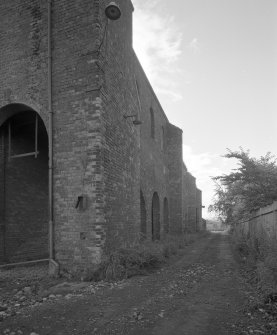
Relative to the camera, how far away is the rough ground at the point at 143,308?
443 cm

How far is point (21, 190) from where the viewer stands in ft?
33.5

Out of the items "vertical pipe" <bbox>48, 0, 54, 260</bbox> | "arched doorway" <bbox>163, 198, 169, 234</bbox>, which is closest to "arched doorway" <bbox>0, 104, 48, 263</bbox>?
"vertical pipe" <bbox>48, 0, 54, 260</bbox>

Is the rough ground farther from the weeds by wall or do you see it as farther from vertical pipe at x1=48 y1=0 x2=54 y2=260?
vertical pipe at x1=48 y1=0 x2=54 y2=260

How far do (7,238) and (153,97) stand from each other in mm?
12215

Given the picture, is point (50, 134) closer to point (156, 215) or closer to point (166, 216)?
point (156, 215)

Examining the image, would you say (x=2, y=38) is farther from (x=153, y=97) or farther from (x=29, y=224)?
(x=153, y=97)

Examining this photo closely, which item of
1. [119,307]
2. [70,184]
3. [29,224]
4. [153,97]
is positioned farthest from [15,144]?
[153,97]

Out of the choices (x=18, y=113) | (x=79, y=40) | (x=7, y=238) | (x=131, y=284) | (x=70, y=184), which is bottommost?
(x=131, y=284)

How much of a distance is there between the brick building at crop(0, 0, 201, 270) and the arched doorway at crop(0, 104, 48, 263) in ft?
0.11

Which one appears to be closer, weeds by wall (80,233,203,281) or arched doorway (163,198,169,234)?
weeds by wall (80,233,203,281)

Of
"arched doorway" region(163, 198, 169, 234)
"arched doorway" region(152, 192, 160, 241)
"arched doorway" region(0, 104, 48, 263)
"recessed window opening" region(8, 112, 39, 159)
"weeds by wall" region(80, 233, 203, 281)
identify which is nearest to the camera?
"weeds by wall" region(80, 233, 203, 281)

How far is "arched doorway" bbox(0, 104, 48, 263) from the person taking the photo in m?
9.44

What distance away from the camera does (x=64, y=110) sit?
807 centimetres

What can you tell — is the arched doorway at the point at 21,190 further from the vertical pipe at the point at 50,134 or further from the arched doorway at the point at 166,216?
the arched doorway at the point at 166,216
